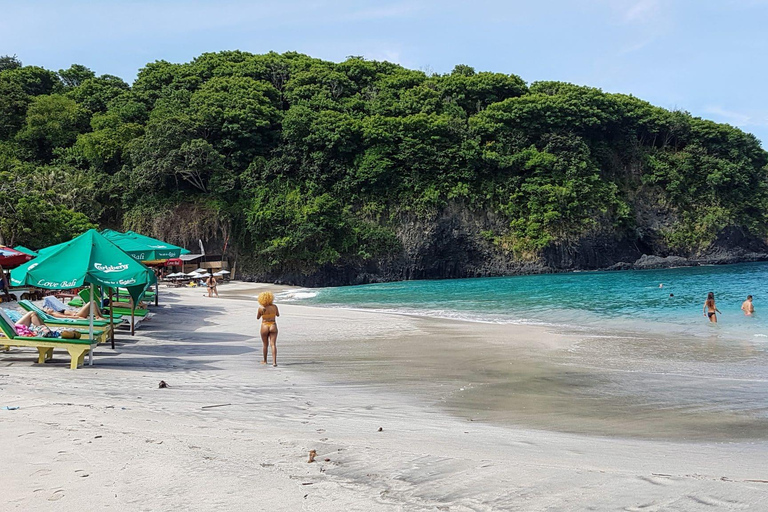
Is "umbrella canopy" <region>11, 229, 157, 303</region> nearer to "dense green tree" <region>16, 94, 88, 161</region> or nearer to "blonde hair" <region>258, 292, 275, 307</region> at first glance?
"blonde hair" <region>258, 292, 275, 307</region>

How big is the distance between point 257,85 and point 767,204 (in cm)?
4845

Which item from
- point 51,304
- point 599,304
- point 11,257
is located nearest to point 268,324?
point 51,304

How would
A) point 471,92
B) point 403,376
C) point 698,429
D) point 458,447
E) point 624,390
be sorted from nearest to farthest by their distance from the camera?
point 458,447 → point 698,429 → point 624,390 → point 403,376 → point 471,92

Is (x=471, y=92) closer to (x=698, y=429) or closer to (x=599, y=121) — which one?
(x=599, y=121)

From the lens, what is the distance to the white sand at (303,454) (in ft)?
12.8

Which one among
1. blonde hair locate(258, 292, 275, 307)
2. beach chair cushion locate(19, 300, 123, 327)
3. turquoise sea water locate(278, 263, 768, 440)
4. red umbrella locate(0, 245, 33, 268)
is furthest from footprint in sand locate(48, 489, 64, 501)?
red umbrella locate(0, 245, 33, 268)

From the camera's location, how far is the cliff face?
45.2m

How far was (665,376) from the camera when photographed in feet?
32.3

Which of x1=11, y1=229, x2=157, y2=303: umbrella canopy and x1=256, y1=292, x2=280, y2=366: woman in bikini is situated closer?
x1=11, y1=229, x2=157, y2=303: umbrella canopy

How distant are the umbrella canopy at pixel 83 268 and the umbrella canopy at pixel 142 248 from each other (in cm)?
515

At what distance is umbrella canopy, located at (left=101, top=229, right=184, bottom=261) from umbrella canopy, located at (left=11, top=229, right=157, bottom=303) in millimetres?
5148

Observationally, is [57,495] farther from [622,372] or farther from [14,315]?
[622,372]

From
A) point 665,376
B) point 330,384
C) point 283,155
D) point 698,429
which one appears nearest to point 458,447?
point 698,429

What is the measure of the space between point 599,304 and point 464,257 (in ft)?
84.9
